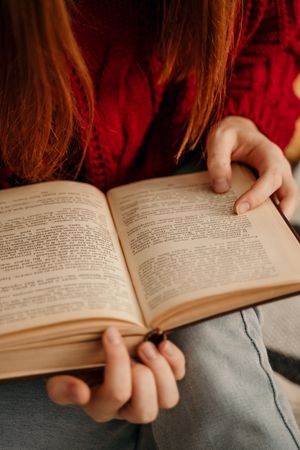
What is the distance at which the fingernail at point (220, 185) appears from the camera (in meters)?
0.65

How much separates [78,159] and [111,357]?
0.36 metres

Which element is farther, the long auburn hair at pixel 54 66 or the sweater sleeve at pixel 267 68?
the sweater sleeve at pixel 267 68

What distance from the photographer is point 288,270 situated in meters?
0.53

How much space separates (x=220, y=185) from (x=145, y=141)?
0.23m

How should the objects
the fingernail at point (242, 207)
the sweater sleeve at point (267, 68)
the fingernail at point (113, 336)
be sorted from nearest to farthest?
1. the fingernail at point (113, 336)
2. the fingernail at point (242, 207)
3. the sweater sleeve at point (267, 68)

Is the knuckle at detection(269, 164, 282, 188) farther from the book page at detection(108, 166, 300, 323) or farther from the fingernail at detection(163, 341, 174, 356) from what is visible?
the fingernail at detection(163, 341, 174, 356)

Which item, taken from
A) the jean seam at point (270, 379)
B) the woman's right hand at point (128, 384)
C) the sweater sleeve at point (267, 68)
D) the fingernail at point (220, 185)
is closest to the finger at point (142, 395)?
the woman's right hand at point (128, 384)

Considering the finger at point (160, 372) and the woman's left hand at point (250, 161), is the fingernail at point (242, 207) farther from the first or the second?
the finger at point (160, 372)

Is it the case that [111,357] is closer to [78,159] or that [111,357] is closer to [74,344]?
[74,344]

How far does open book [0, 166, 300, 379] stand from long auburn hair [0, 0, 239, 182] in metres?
0.07

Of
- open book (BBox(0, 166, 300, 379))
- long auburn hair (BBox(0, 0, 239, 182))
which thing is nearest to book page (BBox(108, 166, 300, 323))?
open book (BBox(0, 166, 300, 379))

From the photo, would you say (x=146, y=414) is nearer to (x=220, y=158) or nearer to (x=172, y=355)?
(x=172, y=355)

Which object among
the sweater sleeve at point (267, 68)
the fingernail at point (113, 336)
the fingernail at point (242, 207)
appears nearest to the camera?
the fingernail at point (113, 336)

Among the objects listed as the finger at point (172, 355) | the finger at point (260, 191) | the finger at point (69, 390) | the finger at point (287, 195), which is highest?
the finger at point (260, 191)
